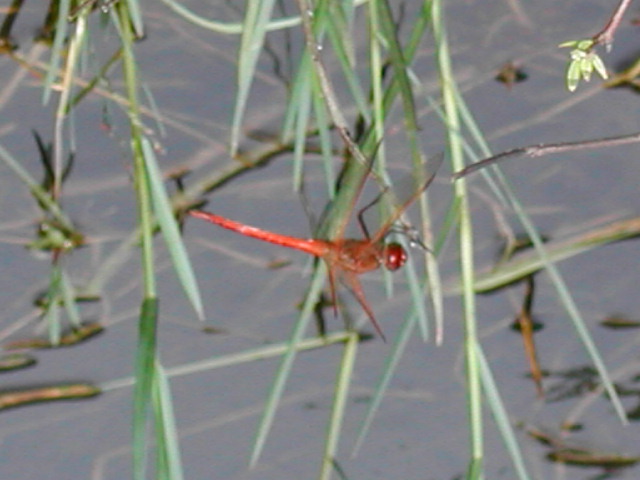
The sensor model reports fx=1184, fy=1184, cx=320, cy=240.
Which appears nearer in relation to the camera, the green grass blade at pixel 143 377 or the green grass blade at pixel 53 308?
the green grass blade at pixel 143 377

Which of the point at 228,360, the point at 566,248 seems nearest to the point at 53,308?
the point at 228,360

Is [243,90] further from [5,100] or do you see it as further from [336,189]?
[5,100]

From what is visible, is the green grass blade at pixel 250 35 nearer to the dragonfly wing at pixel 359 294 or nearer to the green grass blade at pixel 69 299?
the dragonfly wing at pixel 359 294

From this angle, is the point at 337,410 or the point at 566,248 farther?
the point at 566,248

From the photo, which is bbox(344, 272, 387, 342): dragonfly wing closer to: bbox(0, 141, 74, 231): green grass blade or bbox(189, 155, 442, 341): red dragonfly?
bbox(189, 155, 442, 341): red dragonfly

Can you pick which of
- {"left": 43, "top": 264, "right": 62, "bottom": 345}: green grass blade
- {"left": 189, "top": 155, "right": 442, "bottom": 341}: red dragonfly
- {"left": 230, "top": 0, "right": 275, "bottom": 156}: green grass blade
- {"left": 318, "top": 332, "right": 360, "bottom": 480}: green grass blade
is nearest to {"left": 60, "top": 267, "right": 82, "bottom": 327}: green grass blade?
{"left": 43, "top": 264, "right": 62, "bottom": 345}: green grass blade

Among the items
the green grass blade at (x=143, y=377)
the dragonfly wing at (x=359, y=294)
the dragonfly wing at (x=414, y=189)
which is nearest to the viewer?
the green grass blade at (x=143, y=377)

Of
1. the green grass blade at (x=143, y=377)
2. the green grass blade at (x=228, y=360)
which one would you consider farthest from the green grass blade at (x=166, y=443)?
the green grass blade at (x=228, y=360)

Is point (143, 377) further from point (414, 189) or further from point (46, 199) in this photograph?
point (46, 199)
